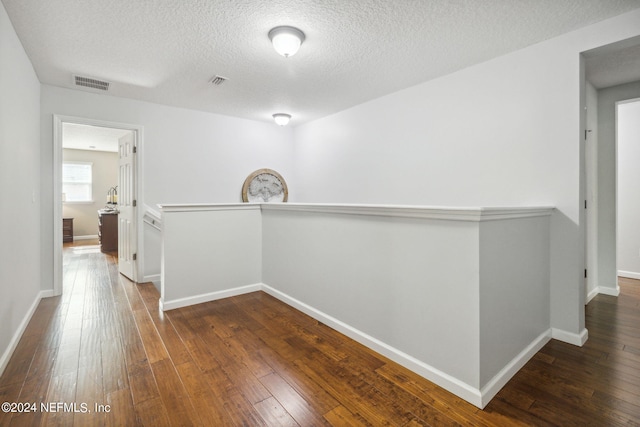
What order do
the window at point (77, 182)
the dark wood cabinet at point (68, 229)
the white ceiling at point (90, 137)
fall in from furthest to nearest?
1. the window at point (77, 182)
2. the dark wood cabinet at point (68, 229)
3. the white ceiling at point (90, 137)

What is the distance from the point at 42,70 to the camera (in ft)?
9.62

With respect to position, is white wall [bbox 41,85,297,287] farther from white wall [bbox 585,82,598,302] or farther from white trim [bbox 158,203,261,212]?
white wall [bbox 585,82,598,302]

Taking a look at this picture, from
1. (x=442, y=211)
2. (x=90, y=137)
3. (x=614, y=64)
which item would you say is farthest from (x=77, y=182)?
(x=614, y=64)

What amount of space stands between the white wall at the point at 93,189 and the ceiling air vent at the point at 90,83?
5.76 m

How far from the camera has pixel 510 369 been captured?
5.90ft

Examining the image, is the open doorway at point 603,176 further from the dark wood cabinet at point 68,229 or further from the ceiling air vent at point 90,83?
the dark wood cabinet at point 68,229

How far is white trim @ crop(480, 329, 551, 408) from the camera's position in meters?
1.58

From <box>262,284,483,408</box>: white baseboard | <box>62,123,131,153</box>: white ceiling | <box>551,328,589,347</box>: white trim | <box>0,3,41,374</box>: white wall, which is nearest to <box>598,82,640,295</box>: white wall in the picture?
<box>551,328,589,347</box>: white trim

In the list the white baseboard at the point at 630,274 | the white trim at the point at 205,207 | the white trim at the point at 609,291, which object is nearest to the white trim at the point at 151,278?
the white trim at the point at 205,207

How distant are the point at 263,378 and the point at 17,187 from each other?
240cm

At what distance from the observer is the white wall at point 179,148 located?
3.32 metres

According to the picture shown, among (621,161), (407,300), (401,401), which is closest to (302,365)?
(401,401)

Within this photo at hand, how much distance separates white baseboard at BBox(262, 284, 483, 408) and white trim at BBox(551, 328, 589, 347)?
4.28ft

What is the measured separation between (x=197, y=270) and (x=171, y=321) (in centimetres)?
55
